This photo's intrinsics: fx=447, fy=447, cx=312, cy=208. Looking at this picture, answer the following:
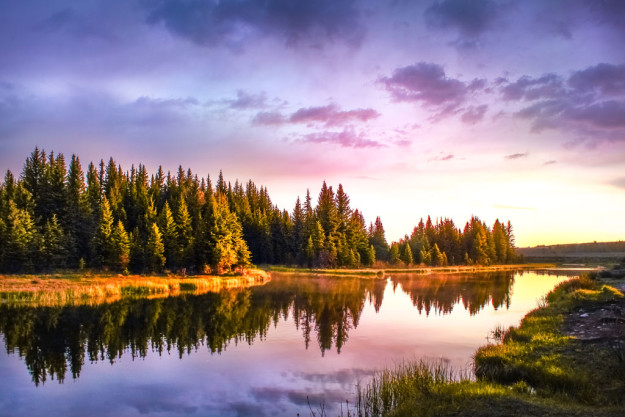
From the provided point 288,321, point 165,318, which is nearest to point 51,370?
point 165,318

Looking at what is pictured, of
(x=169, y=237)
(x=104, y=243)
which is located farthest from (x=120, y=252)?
(x=169, y=237)

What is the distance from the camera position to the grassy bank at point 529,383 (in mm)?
9930

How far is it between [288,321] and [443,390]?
798 inches

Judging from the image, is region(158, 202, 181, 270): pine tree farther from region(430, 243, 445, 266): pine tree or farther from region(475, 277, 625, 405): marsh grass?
region(430, 243, 445, 266): pine tree

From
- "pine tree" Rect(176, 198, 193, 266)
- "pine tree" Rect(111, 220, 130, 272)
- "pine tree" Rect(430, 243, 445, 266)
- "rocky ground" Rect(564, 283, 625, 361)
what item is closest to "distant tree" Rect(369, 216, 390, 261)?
"pine tree" Rect(430, 243, 445, 266)

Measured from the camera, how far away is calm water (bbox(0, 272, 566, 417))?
15.0 m

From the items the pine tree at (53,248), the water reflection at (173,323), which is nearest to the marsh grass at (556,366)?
the water reflection at (173,323)

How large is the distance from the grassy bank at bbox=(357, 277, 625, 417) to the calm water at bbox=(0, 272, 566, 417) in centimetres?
234

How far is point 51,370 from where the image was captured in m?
18.5

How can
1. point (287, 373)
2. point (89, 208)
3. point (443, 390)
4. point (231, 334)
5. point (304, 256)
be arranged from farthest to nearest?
point (304, 256)
point (89, 208)
point (231, 334)
point (287, 373)
point (443, 390)

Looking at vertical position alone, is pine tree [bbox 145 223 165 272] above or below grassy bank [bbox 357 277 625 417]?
above

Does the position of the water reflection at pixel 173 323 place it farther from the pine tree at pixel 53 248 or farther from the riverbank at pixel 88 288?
the pine tree at pixel 53 248

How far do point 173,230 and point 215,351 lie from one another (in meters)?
56.0

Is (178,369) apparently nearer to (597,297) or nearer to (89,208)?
(597,297)
